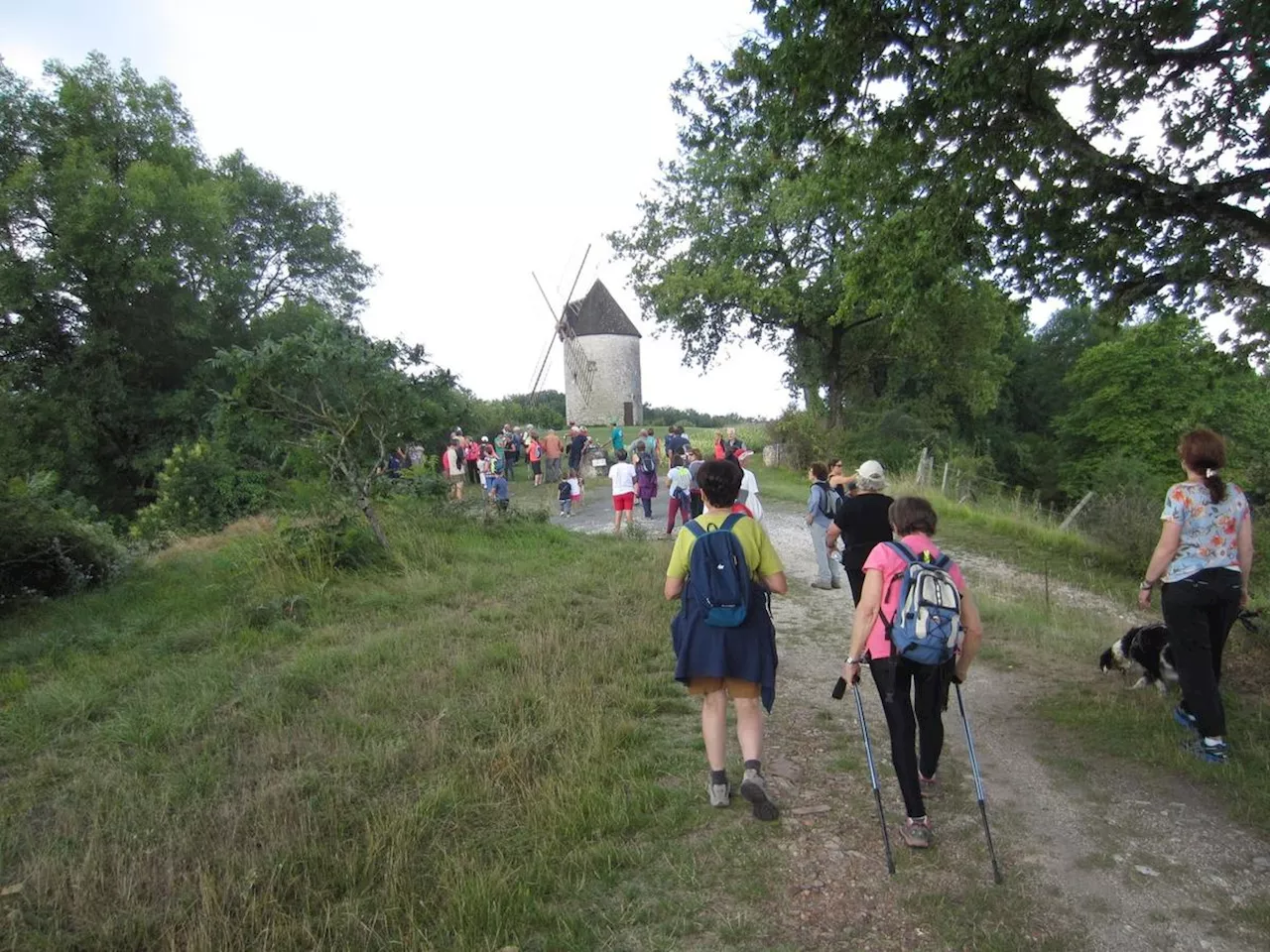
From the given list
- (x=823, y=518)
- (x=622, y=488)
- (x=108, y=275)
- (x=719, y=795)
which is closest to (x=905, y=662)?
(x=719, y=795)

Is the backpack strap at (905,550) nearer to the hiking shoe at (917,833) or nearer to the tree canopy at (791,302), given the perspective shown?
the hiking shoe at (917,833)

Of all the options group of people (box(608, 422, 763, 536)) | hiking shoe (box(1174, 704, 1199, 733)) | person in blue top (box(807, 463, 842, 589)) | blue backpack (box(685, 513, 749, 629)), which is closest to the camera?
blue backpack (box(685, 513, 749, 629))

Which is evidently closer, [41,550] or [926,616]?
[926,616]

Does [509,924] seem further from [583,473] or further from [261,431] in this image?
A: [583,473]

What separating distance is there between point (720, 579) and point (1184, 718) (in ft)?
10.5

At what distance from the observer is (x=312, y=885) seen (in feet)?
9.95

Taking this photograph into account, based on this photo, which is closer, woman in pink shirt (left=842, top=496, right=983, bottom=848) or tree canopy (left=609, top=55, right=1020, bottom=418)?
woman in pink shirt (left=842, top=496, right=983, bottom=848)

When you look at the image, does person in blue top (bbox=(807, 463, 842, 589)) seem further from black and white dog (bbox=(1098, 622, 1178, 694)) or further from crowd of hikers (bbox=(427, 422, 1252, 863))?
crowd of hikers (bbox=(427, 422, 1252, 863))

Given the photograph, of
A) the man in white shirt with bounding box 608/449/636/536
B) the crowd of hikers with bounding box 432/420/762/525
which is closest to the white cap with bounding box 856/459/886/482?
the crowd of hikers with bounding box 432/420/762/525

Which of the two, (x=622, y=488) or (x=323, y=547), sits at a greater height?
(x=622, y=488)

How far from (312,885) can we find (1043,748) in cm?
401

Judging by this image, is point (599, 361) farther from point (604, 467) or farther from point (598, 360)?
point (604, 467)

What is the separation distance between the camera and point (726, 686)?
147 inches

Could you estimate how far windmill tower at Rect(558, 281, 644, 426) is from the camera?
45938mm
